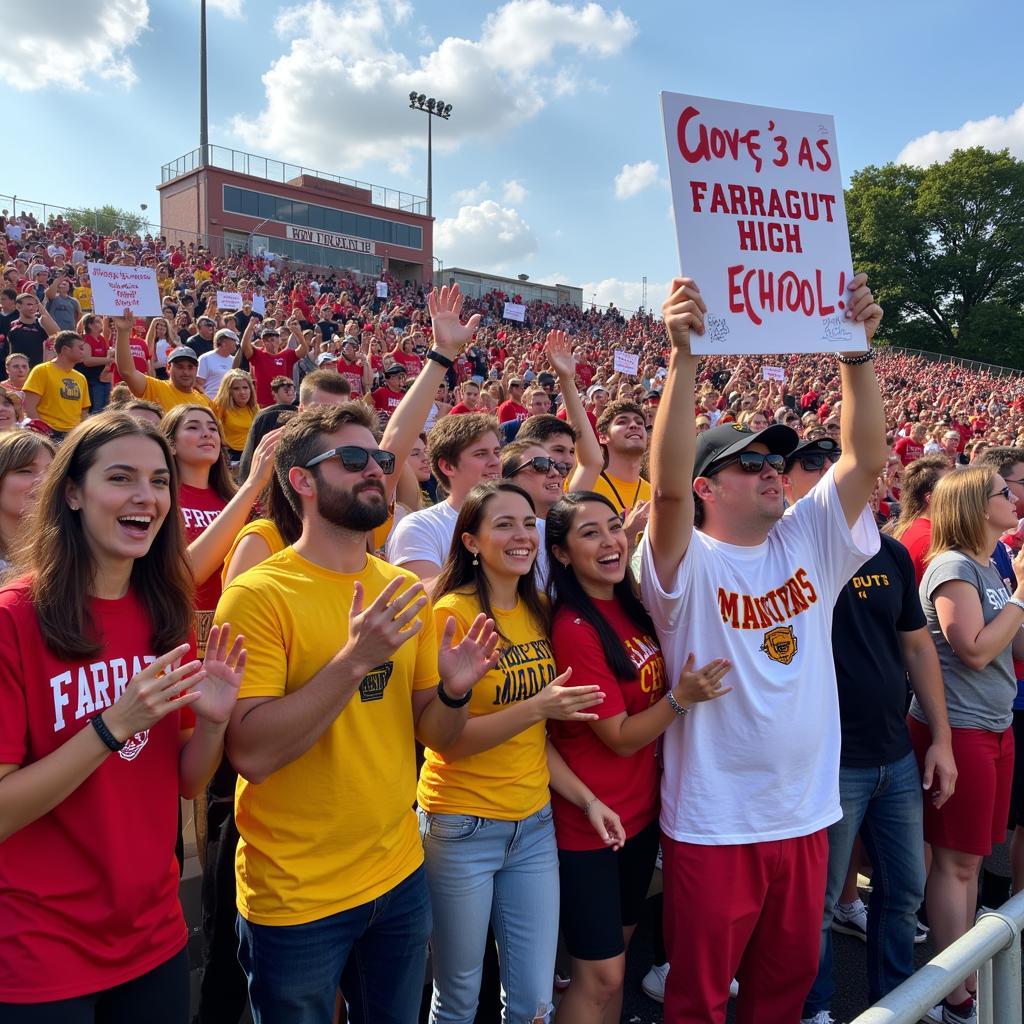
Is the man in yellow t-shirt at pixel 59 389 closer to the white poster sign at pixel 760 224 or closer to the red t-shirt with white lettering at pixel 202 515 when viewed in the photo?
the red t-shirt with white lettering at pixel 202 515

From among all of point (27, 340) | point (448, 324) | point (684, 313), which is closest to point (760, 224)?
point (684, 313)

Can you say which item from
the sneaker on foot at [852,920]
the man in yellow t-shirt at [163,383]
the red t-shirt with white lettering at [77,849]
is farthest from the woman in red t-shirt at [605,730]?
the man in yellow t-shirt at [163,383]

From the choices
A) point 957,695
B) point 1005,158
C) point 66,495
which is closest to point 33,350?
point 66,495

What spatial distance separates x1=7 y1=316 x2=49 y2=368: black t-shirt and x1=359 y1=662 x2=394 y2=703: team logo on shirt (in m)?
8.56

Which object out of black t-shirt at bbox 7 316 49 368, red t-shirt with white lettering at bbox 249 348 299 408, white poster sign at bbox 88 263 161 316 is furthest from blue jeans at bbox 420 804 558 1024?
black t-shirt at bbox 7 316 49 368

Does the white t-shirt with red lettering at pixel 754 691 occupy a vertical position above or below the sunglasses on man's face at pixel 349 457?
below

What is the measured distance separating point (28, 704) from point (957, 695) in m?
3.28

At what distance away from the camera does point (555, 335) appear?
4.74m

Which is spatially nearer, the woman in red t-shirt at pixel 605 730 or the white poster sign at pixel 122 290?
the woman in red t-shirt at pixel 605 730

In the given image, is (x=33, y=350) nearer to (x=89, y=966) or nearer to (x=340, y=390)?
(x=340, y=390)

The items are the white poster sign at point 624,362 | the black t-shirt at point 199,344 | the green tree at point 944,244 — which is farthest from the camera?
the green tree at point 944,244

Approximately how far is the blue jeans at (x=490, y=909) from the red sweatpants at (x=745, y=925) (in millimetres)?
387

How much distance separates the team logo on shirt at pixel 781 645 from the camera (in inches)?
98.0

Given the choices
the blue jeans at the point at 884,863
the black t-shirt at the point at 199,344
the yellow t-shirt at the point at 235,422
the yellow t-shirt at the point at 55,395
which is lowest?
the blue jeans at the point at 884,863
